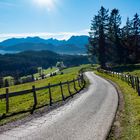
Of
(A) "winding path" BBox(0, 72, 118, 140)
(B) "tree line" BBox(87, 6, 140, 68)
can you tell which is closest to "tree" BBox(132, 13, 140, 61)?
(B) "tree line" BBox(87, 6, 140, 68)

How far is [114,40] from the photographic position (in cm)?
9644

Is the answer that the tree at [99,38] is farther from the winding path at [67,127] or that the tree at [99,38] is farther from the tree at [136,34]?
the winding path at [67,127]

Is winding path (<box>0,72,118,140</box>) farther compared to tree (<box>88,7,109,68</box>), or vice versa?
tree (<box>88,7,109,68</box>)

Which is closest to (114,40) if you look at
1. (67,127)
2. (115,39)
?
(115,39)

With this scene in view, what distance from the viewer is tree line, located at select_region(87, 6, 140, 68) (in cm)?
9469

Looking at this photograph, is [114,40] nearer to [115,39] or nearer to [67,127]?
[115,39]

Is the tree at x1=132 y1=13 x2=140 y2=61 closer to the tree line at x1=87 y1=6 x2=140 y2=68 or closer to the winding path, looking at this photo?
the tree line at x1=87 y1=6 x2=140 y2=68

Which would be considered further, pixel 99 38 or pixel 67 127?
pixel 99 38

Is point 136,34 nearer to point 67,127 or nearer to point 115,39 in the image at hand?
point 115,39

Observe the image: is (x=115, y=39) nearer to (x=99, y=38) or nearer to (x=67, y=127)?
(x=99, y=38)

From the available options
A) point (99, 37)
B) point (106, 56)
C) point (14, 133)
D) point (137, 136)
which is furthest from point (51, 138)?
point (106, 56)

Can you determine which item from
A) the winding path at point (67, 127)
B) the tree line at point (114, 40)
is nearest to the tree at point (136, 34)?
the tree line at point (114, 40)

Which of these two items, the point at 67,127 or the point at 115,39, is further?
the point at 115,39

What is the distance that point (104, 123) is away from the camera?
41.7 feet
